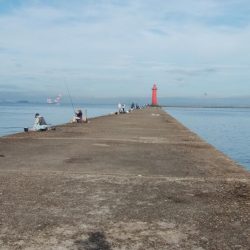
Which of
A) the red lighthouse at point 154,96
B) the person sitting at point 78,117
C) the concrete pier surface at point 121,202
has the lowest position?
the concrete pier surface at point 121,202

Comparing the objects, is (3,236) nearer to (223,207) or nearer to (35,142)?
(223,207)

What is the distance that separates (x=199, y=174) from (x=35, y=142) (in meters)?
7.48

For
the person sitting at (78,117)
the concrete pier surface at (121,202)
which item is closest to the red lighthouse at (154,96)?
the person sitting at (78,117)

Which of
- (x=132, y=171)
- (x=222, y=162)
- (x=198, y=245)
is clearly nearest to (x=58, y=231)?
(x=198, y=245)

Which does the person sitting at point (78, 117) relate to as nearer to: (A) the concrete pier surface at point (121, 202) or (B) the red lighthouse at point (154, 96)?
(A) the concrete pier surface at point (121, 202)

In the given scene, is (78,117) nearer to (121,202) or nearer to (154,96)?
(121,202)

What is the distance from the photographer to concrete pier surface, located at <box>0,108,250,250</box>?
5086 millimetres

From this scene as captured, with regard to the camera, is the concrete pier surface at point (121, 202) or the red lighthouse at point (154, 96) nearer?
the concrete pier surface at point (121, 202)

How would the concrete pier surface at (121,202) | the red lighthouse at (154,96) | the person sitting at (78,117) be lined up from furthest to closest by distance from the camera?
the red lighthouse at (154,96) < the person sitting at (78,117) < the concrete pier surface at (121,202)

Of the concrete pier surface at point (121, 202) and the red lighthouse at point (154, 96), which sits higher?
the red lighthouse at point (154, 96)

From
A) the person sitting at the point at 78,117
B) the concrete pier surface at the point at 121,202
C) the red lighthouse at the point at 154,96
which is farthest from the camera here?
the red lighthouse at the point at 154,96

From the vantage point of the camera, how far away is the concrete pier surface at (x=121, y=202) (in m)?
5.09

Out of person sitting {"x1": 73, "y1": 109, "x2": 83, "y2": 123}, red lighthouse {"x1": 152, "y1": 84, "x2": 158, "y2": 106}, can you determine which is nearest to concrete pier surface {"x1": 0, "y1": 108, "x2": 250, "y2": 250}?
person sitting {"x1": 73, "y1": 109, "x2": 83, "y2": 123}

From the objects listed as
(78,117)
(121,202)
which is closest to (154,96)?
(78,117)
